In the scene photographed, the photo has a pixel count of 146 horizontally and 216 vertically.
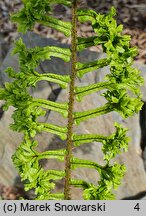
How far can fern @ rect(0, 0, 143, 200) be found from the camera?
9.29 ft

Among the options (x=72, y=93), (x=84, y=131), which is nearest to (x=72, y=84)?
(x=72, y=93)

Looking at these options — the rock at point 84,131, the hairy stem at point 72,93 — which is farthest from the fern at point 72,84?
the rock at point 84,131

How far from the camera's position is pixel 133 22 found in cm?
712

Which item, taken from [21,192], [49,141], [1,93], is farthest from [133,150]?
[1,93]

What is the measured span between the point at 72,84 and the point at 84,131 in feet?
8.15

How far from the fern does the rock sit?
2.13 metres

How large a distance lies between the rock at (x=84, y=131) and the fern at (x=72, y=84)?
2.13 m

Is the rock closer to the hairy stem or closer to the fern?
the hairy stem

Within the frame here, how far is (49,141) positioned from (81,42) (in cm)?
289

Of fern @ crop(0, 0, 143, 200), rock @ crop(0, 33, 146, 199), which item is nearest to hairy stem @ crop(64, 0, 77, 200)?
fern @ crop(0, 0, 143, 200)

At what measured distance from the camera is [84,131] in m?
5.50

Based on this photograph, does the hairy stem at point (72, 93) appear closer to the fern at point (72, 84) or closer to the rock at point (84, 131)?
the fern at point (72, 84)

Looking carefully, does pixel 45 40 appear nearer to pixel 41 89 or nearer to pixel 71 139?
pixel 41 89

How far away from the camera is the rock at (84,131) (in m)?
5.59
